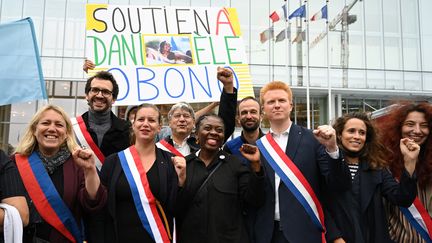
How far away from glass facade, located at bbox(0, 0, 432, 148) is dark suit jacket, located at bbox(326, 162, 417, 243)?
15659mm

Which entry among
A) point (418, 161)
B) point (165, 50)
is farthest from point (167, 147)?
point (165, 50)

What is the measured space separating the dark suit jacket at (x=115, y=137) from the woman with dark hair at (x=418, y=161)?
2231 millimetres

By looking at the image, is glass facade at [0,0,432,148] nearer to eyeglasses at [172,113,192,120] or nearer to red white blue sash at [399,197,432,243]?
eyeglasses at [172,113,192,120]

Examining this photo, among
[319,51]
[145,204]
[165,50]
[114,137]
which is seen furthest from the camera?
[319,51]

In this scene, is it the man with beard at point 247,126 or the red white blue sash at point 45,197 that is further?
the man with beard at point 247,126

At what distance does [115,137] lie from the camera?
3654mm

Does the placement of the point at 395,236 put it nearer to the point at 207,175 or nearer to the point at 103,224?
the point at 207,175

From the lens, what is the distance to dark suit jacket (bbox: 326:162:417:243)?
3066 millimetres

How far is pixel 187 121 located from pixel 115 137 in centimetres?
63

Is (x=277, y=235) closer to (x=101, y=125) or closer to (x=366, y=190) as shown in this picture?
(x=366, y=190)

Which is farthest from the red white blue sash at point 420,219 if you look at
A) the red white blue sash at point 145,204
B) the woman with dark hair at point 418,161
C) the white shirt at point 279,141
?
the red white blue sash at point 145,204

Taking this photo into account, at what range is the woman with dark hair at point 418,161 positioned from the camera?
3.33 metres

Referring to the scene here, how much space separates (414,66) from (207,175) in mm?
20151

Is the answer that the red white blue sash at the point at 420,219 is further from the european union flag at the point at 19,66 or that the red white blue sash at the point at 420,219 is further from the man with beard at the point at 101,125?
the european union flag at the point at 19,66
